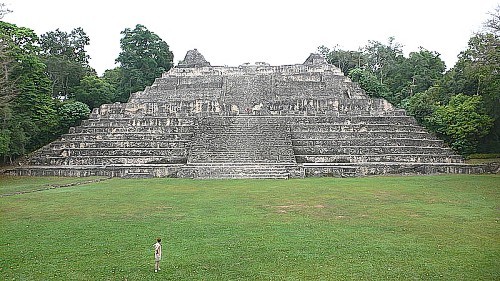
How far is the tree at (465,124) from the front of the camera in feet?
87.2

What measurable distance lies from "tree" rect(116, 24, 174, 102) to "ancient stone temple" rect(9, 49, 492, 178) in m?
7.07

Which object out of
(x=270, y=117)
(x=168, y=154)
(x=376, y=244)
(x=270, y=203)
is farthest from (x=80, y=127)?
(x=376, y=244)

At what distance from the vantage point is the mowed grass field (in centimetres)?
704

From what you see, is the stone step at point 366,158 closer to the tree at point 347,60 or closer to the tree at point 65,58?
the tree at point 65,58

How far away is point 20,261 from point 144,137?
1979cm

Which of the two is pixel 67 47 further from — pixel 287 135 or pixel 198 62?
pixel 287 135

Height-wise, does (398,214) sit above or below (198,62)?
below

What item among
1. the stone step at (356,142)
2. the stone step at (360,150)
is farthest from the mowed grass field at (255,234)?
the stone step at (356,142)

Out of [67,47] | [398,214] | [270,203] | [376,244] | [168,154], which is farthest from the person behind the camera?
[67,47]

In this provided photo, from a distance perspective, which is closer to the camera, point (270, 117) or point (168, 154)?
point (168, 154)

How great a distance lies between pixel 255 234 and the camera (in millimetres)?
9219

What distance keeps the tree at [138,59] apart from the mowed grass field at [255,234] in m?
26.1

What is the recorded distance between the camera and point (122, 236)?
921 cm

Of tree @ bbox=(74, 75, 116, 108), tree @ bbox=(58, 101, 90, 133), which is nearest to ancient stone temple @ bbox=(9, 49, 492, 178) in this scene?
tree @ bbox=(58, 101, 90, 133)
